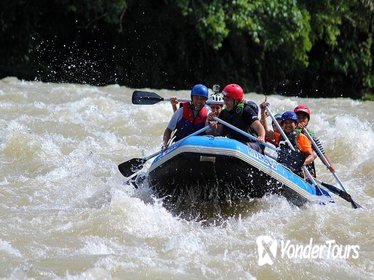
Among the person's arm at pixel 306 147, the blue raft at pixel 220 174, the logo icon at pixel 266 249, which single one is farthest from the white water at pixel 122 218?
the person's arm at pixel 306 147

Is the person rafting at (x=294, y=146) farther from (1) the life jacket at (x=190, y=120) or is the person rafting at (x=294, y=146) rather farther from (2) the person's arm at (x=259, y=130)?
(1) the life jacket at (x=190, y=120)

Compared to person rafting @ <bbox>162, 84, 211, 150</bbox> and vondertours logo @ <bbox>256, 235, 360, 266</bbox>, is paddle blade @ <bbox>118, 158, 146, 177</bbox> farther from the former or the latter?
vondertours logo @ <bbox>256, 235, 360, 266</bbox>

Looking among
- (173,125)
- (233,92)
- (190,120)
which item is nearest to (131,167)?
(173,125)

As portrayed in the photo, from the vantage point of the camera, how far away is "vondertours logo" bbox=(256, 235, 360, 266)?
5.95 meters

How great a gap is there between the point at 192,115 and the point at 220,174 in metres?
1.06

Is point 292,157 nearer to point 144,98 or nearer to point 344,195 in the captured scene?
point 344,195

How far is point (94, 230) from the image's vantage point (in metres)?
6.52

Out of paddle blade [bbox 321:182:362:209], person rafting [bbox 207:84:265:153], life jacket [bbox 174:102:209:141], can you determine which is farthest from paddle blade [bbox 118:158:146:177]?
paddle blade [bbox 321:182:362:209]

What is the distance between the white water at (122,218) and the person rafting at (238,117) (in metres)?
0.67

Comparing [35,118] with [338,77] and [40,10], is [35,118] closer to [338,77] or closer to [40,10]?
[40,10]

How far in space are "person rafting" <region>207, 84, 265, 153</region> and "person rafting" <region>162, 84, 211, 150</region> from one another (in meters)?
0.26

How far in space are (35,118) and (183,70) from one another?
6.99 meters

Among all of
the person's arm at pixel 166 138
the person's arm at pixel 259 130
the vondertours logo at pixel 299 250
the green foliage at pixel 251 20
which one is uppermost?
the person's arm at pixel 259 130

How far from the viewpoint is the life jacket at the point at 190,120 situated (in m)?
7.76
